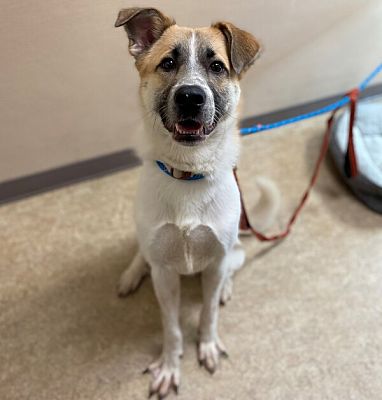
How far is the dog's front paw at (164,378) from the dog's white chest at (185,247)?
397mm

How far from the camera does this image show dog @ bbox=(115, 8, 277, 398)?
1040mm

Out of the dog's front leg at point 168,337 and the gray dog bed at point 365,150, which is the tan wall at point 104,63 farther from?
the dog's front leg at point 168,337

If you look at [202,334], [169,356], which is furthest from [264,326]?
[169,356]

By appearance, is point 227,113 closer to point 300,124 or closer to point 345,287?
point 345,287

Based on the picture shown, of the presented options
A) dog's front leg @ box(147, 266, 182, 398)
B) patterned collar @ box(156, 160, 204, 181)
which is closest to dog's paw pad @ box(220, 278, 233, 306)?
dog's front leg @ box(147, 266, 182, 398)

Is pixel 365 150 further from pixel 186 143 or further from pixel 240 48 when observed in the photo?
pixel 186 143

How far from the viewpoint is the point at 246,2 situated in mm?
1781

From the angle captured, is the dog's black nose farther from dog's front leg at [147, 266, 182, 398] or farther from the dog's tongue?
dog's front leg at [147, 266, 182, 398]

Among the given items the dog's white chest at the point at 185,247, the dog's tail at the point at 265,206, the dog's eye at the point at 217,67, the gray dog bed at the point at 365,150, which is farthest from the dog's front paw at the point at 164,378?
the gray dog bed at the point at 365,150

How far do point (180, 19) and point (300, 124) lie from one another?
100 cm

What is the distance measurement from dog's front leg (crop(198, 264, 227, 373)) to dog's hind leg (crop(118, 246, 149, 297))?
32 cm

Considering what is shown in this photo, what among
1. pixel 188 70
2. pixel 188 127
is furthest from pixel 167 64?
pixel 188 127

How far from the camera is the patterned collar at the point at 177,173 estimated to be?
1147mm

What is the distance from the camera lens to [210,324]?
1.45m
